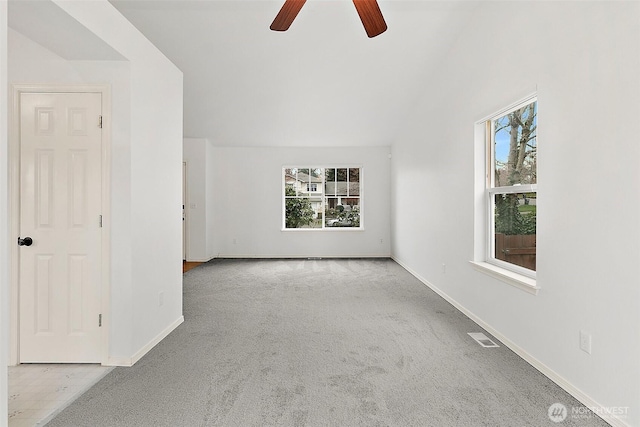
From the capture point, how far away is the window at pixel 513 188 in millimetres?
2883

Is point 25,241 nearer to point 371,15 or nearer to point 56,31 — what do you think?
point 56,31

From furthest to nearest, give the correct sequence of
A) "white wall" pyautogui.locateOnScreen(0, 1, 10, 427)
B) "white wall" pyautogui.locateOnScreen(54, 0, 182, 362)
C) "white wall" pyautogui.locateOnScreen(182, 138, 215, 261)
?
"white wall" pyautogui.locateOnScreen(182, 138, 215, 261) < "white wall" pyautogui.locateOnScreen(54, 0, 182, 362) < "white wall" pyautogui.locateOnScreen(0, 1, 10, 427)

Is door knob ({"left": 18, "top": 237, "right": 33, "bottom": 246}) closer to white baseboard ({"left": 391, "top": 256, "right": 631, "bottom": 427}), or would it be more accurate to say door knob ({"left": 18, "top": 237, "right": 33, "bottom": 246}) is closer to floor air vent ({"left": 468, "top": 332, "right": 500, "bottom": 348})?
floor air vent ({"left": 468, "top": 332, "right": 500, "bottom": 348})

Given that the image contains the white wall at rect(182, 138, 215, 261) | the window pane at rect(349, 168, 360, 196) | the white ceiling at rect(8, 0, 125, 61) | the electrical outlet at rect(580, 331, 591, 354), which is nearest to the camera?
the white ceiling at rect(8, 0, 125, 61)

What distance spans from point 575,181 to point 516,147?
3.22ft

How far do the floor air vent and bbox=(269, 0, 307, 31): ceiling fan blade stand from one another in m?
2.85

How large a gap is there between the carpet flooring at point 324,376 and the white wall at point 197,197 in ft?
10.8

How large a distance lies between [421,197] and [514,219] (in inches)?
86.8

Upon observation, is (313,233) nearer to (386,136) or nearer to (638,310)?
(386,136)

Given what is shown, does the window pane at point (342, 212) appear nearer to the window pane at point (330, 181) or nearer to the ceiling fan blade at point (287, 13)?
the window pane at point (330, 181)

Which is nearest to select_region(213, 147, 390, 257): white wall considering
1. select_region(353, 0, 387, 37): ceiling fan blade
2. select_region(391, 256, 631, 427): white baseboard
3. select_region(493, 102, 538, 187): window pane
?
select_region(391, 256, 631, 427): white baseboard

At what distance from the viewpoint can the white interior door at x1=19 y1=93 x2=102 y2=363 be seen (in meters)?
2.66

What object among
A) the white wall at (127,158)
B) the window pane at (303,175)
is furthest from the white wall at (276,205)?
the white wall at (127,158)

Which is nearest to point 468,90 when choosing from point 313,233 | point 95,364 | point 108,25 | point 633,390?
point 633,390
